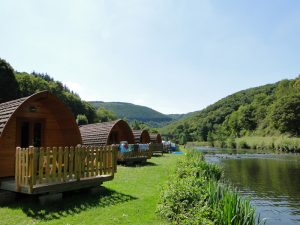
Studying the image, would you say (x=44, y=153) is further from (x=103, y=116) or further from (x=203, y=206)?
(x=103, y=116)

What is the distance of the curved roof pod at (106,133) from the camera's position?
24438 millimetres

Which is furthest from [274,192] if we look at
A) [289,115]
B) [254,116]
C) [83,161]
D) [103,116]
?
[103,116]

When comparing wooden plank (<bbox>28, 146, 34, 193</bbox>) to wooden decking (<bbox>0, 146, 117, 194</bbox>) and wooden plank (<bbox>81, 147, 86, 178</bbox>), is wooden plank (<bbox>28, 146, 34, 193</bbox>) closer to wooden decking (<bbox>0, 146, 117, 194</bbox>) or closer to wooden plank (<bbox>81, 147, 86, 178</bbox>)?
wooden decking (<bbox>0, 146, 117, 194</bbox>)

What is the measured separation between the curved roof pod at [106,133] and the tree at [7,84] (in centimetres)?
2955

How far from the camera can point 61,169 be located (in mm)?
10180

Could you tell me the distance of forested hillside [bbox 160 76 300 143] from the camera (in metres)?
78.2

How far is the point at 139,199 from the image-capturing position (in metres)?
11.2

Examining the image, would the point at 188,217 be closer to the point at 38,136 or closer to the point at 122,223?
the point at 122,223

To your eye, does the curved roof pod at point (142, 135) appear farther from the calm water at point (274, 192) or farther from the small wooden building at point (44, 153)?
the small wooden building at point (44, 153)

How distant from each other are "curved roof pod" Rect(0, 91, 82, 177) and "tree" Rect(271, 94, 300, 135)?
7321cm

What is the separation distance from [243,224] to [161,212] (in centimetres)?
239

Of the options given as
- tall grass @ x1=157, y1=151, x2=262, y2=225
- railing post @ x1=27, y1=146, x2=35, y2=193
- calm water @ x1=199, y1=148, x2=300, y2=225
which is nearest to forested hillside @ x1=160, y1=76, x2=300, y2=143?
calm water @ x1=199, y1=148, x2=300, y2=225

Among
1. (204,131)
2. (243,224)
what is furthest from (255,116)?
(243,224)

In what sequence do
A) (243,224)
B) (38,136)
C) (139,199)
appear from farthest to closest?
(38,136) → (139,199) → (243,224)
